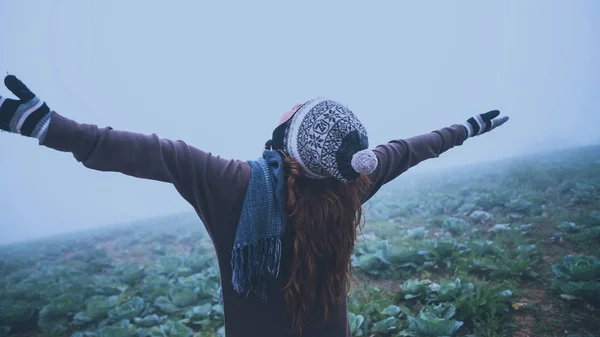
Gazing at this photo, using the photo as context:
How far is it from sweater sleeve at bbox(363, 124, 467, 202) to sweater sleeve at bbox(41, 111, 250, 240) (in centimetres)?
82

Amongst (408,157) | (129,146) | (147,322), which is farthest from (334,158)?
(147,322)

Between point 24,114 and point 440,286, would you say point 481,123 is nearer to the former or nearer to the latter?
point 440,286

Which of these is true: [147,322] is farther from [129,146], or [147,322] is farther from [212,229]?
[129,146]

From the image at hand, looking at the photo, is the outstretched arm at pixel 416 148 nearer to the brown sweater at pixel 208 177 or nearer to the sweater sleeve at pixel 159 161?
the brown sweater at pixel 208 177

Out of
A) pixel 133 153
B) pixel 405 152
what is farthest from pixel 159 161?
pixel 405 152

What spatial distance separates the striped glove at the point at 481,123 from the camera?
212 centimetres

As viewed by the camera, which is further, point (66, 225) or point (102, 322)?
point (66, 225)

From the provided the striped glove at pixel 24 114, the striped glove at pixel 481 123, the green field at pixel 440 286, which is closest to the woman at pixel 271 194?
the striped glove at pixel 24 114

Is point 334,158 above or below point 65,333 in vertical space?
above

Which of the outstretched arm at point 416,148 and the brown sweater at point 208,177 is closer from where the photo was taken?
the brown sweater at point 208,177

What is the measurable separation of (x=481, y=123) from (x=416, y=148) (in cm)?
75

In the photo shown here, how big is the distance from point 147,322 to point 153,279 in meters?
1.41

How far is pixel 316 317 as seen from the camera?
142cm

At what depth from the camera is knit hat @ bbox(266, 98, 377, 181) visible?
107cm
